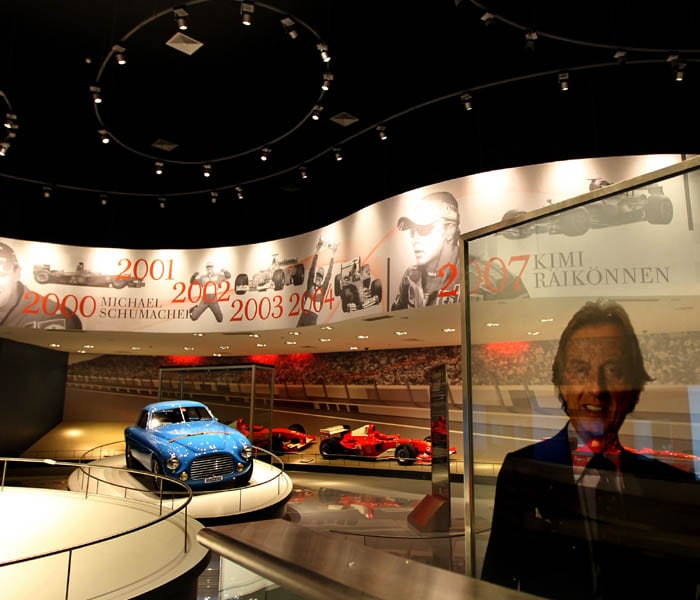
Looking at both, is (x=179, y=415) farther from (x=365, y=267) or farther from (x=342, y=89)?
(x=342, y=89)

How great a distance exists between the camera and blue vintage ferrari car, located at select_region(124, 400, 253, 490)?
25.6ft

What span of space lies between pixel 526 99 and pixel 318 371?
1032 cm

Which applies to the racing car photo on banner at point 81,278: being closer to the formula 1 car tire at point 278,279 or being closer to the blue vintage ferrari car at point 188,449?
the formula 1 car tire at point 278,279

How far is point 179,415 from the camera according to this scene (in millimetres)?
9391

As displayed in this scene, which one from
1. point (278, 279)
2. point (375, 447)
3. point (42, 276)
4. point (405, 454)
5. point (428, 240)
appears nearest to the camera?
point (428, 240)

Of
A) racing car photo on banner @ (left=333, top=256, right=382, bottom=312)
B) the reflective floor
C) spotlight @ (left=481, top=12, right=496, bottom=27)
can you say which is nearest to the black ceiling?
spotlight @ (left=481, top=12, right=496, bottom=27)

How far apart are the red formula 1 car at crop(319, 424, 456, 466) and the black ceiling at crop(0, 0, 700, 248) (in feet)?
19.1

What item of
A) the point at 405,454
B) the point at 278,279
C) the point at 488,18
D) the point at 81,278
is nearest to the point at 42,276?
the point at 81,278

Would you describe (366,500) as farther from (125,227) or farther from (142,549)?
(125,227)

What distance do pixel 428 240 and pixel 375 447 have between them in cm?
683

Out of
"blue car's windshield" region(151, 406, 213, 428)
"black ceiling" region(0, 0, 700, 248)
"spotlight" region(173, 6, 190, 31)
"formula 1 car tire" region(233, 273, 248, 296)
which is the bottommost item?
"blue car's windshield" region(151, 406, 213, 428)

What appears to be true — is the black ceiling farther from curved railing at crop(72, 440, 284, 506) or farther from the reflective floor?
the reflective floor

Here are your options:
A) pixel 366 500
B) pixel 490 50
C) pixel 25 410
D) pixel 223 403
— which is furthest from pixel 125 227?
pixel 490 50

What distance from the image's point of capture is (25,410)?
15461 millimetres
